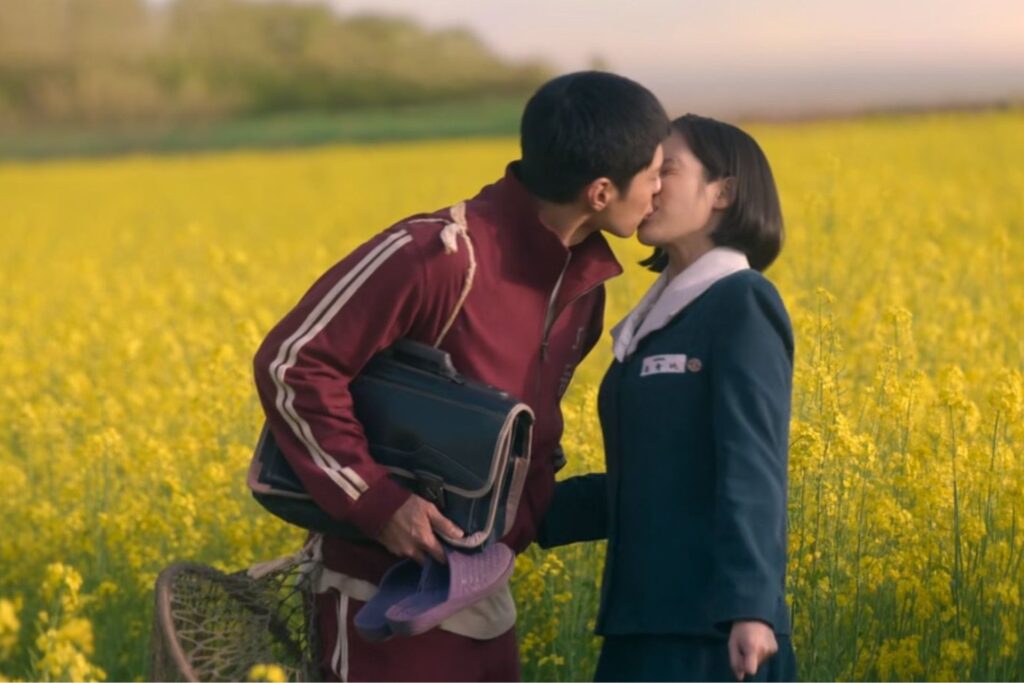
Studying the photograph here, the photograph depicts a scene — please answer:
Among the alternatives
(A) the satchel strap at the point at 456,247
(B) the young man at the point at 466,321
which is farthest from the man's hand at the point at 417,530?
(A) the satchel strap at the point at 456,247

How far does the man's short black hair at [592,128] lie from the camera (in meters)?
2.90

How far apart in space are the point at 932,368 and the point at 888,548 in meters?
2.57

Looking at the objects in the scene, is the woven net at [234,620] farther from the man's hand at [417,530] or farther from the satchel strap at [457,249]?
the satchel strap at [457,249]

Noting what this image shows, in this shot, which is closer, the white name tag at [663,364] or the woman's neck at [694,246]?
the white name tag at [663,364]

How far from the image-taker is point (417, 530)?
2.95 metres

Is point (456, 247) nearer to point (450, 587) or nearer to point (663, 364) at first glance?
point (663, 364)

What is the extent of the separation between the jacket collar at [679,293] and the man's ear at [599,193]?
0.18m

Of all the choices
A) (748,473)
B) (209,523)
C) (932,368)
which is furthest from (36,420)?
(748,473)

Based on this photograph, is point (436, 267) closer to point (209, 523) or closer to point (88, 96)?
point (209, 523)

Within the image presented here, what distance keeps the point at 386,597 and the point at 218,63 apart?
206ft

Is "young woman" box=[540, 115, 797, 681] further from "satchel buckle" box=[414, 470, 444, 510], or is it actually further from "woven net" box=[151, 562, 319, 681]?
"woven net" box=[151, 562, 319, 681]

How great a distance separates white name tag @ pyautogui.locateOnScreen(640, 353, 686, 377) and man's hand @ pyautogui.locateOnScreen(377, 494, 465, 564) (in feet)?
1.38

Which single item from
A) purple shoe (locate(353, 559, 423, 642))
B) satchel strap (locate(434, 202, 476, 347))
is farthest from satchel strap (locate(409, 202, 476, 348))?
Answer: purple shoe (locate(353, 559, 423, 642))

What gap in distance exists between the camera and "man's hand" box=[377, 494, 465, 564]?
9.69 ft
